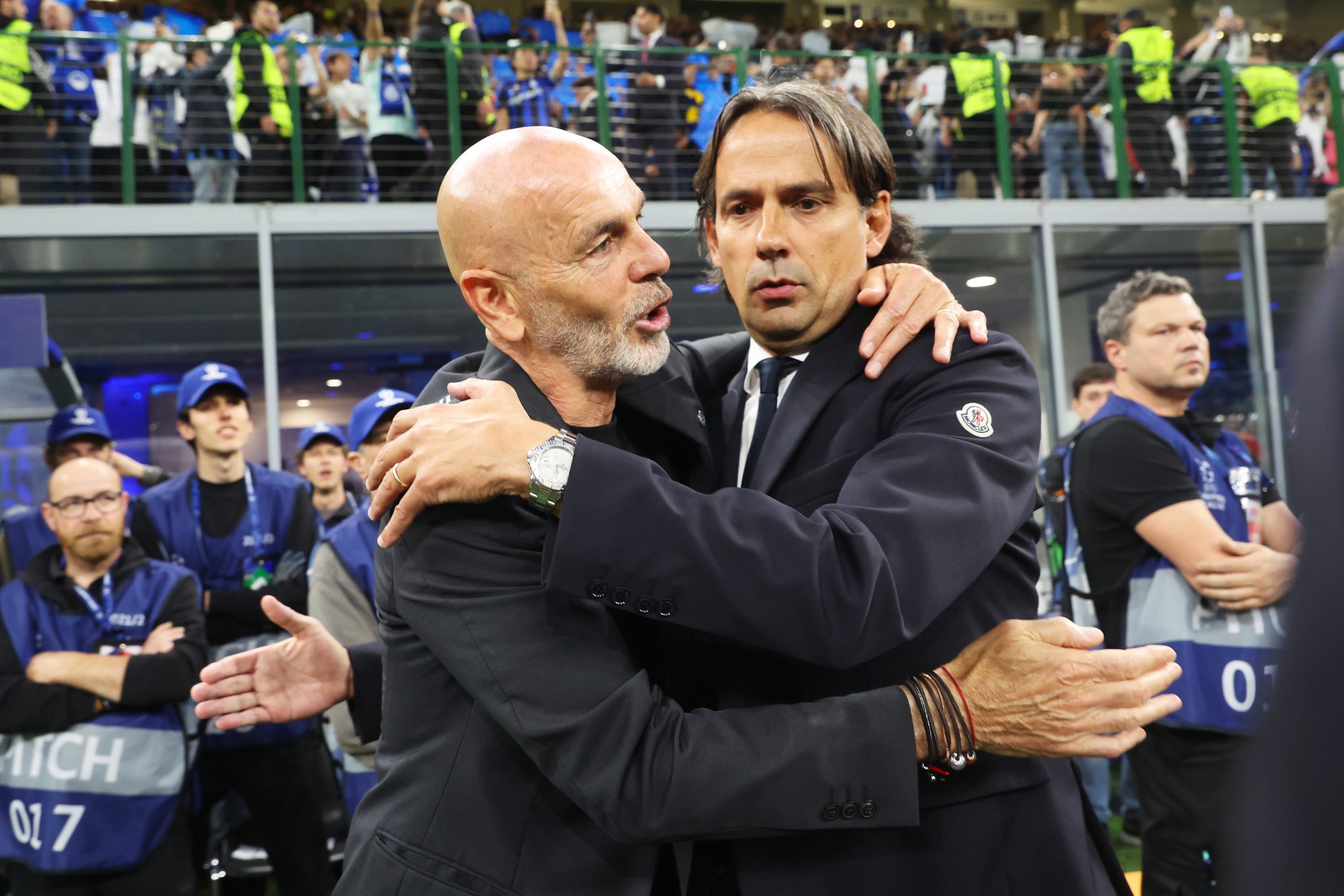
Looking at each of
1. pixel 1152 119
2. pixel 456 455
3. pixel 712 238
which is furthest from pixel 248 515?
pixel 1152 119

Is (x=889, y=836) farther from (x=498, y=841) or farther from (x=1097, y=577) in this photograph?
(x=1097, y=577)

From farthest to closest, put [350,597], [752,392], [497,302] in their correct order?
[350,597], [752,392], [497,302]

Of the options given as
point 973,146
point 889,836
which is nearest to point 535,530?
point 889,836

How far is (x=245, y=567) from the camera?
4168mm

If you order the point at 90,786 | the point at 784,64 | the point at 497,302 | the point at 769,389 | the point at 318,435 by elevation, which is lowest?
the point at 90,786

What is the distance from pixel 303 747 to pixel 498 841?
288 centimetres

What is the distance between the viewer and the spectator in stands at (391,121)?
8.39 metres

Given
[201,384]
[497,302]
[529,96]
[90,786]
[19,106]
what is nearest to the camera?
[497,302]

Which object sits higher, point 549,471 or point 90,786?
point 549,471

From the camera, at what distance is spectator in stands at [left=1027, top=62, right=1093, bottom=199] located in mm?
9883

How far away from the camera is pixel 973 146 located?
1010cm

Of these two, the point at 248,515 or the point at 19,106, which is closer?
the point at 248,515

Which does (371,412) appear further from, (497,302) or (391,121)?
(391,121)

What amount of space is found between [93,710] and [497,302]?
2557 mm
